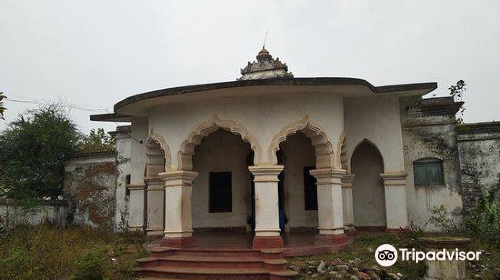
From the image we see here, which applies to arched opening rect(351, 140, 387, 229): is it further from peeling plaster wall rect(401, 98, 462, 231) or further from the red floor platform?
the red floor platform

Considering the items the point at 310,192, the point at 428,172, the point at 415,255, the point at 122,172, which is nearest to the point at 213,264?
the point at 415,255

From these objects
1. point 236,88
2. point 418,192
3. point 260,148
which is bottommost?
point 418,192

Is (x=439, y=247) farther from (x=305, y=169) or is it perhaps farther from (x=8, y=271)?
(x=8, y=271)

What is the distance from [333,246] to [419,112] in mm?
5450

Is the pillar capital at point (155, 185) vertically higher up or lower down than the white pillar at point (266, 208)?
higher up

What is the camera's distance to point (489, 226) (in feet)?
32.2

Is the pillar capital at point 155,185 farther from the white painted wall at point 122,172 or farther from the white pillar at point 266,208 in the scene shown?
the white painted wall at point 122,172

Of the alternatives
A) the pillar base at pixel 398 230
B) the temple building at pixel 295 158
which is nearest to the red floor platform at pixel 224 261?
the temple building at pixel 295 158

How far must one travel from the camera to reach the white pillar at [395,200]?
10641 millimetres

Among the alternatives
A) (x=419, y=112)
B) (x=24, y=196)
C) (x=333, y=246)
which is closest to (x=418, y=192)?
(x=419, y=112)

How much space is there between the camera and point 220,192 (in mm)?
12227

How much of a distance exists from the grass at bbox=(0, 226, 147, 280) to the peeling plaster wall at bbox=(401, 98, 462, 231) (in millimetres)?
7271

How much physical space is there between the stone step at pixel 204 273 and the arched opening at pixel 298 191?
4.21 m

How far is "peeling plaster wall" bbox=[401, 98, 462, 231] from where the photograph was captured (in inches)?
463
